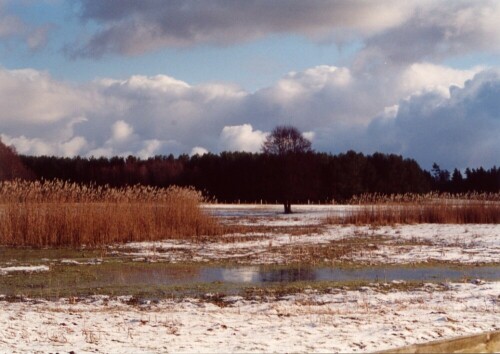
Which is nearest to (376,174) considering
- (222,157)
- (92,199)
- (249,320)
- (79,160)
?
(222,157)

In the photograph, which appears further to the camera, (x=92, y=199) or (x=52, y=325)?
(x=92, y=199)

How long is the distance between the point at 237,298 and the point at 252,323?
2.50 meters

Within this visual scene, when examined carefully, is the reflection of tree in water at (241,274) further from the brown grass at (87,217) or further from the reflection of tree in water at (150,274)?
the brown grass at (87,217)

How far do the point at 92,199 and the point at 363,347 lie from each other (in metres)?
15.3

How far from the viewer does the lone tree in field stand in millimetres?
43094

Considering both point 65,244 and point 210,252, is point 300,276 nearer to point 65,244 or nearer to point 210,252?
point 210,252

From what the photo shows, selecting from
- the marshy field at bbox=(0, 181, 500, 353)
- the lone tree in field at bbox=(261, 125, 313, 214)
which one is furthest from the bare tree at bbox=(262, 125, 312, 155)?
the marshy field at bbox=(0, 181, 500, 353)

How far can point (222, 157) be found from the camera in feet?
254

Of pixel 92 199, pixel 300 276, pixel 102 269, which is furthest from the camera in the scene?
pixel 92 199

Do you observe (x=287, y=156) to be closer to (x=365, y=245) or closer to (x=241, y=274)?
(x=365, y=245)

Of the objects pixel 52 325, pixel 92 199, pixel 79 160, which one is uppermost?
pixel 79 160

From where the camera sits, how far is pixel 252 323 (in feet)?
25.0

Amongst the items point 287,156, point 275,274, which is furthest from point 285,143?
point 275,274

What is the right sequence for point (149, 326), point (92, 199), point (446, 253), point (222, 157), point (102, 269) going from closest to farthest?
point (149, 326), point (102, 269), point (446, 253), point (92, 199), point (222, 157)
